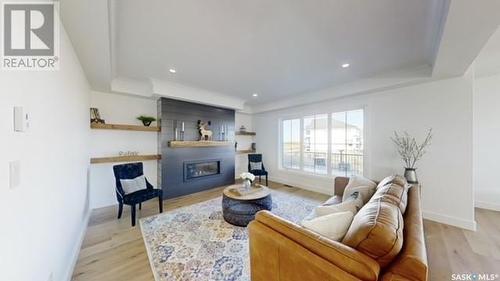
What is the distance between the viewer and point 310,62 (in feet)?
9.98

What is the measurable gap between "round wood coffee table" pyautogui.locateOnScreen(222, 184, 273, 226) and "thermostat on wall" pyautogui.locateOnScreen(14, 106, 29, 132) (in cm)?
241

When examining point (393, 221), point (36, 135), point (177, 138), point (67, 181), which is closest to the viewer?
point (393, 221)

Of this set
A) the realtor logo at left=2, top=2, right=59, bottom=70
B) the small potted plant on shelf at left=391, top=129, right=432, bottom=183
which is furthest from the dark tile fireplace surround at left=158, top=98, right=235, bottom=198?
the small potted plant on shelf at left=391, top=129, right=432, bottom=183

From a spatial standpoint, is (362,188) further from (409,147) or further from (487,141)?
(487,141)

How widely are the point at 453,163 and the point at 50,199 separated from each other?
5166 millimetres

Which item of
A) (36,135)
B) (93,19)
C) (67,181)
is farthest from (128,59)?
(36,135)

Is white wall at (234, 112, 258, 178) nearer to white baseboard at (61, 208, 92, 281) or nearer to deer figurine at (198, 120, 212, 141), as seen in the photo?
deer figurine at (198, 120, 212, 141)

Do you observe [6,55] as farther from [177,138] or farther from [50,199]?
[177,138]

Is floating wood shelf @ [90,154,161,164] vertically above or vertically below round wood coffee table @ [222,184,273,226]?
above

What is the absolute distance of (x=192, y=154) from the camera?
15.8ft

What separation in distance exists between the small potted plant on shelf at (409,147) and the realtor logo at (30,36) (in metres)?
4.75

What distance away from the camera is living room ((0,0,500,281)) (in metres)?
1.13

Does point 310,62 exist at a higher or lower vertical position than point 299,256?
higher

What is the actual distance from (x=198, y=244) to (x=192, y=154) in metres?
2.71
